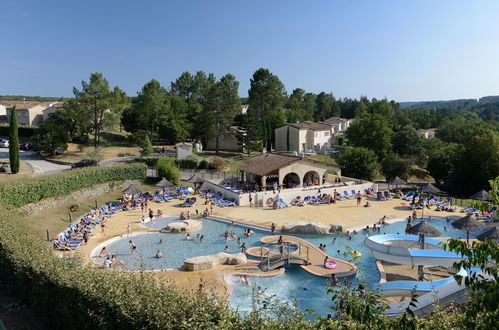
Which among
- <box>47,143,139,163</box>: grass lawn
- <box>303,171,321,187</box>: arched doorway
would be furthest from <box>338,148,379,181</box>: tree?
<box>47,143,139,163</box>: grass lawn

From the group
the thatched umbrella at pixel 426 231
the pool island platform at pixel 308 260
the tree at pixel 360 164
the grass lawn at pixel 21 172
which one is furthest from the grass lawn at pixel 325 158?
the thatched umbrella at pixel 426 231

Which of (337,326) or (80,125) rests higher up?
(80,125)

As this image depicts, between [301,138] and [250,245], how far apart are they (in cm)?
4511

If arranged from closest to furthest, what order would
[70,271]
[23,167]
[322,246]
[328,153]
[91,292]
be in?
A: [91,292] < [70,271] < [322,246] < [23,167] < [328,153]

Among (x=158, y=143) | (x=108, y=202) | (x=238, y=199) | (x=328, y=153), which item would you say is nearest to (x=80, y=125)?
(x=158, y=143)

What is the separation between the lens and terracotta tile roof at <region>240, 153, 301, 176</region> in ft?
142

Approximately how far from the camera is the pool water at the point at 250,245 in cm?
2030

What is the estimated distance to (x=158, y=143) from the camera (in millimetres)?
73188

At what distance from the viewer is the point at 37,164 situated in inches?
2002

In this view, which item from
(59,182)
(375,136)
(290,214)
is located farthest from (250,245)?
(375,136)

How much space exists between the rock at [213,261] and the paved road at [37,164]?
96.1 feet

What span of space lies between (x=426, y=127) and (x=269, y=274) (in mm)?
119253

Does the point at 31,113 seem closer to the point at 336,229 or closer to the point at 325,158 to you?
the point at 325,158

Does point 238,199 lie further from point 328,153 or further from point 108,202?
point 328,153
